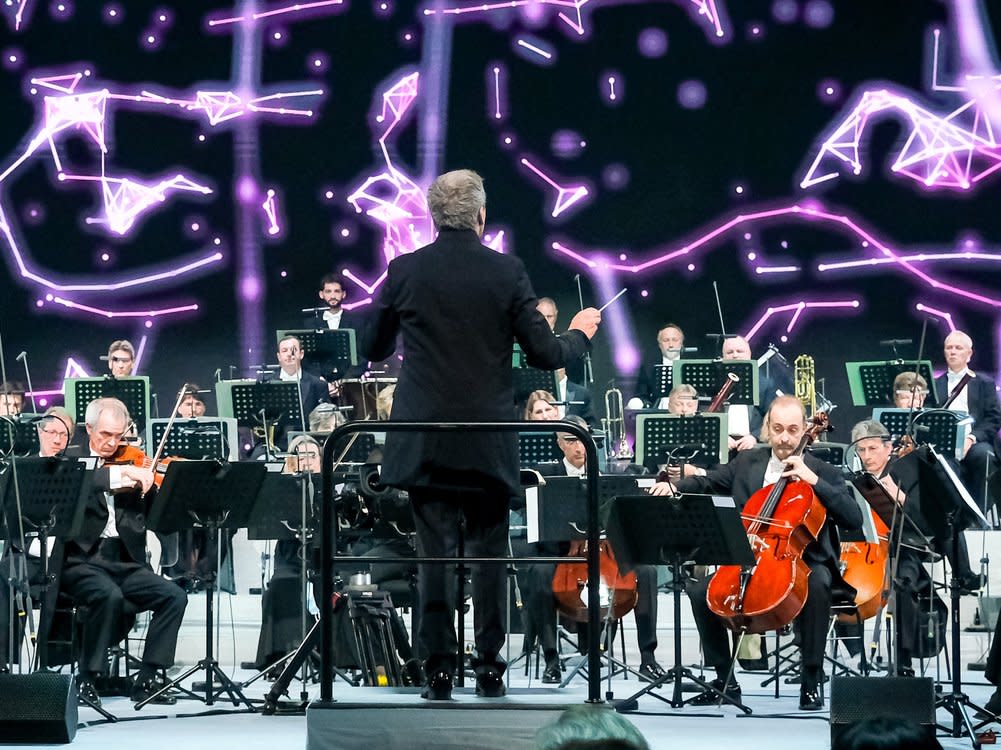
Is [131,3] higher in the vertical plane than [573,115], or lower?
higher

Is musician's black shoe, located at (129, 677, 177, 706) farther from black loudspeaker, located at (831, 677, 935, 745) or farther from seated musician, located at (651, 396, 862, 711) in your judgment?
black loudspeaker, located at (831, 677, 935, 745)

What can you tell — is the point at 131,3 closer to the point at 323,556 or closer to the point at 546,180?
the point at 546,180

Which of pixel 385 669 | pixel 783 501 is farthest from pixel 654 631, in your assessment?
pixel 385 669

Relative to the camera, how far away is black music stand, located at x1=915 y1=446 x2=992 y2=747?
6523 millimetres

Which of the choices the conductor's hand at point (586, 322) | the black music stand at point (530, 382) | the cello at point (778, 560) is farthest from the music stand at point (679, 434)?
the conductor's hand at point (586, 322)

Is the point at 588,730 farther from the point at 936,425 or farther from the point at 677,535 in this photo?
the point at 936,425

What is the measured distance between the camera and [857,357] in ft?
44.3

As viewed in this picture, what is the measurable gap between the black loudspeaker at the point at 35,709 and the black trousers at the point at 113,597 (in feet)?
4.91

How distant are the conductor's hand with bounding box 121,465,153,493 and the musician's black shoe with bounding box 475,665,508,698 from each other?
3662mm

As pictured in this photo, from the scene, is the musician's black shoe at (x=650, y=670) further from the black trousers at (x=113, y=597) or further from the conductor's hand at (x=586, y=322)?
the conductor's hand at (x=586, y=322)

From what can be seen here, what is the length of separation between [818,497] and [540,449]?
2.54 meters

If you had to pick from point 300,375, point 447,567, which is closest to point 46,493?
point 447,567

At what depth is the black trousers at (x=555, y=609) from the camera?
8.68m

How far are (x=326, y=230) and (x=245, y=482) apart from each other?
20.9ft
